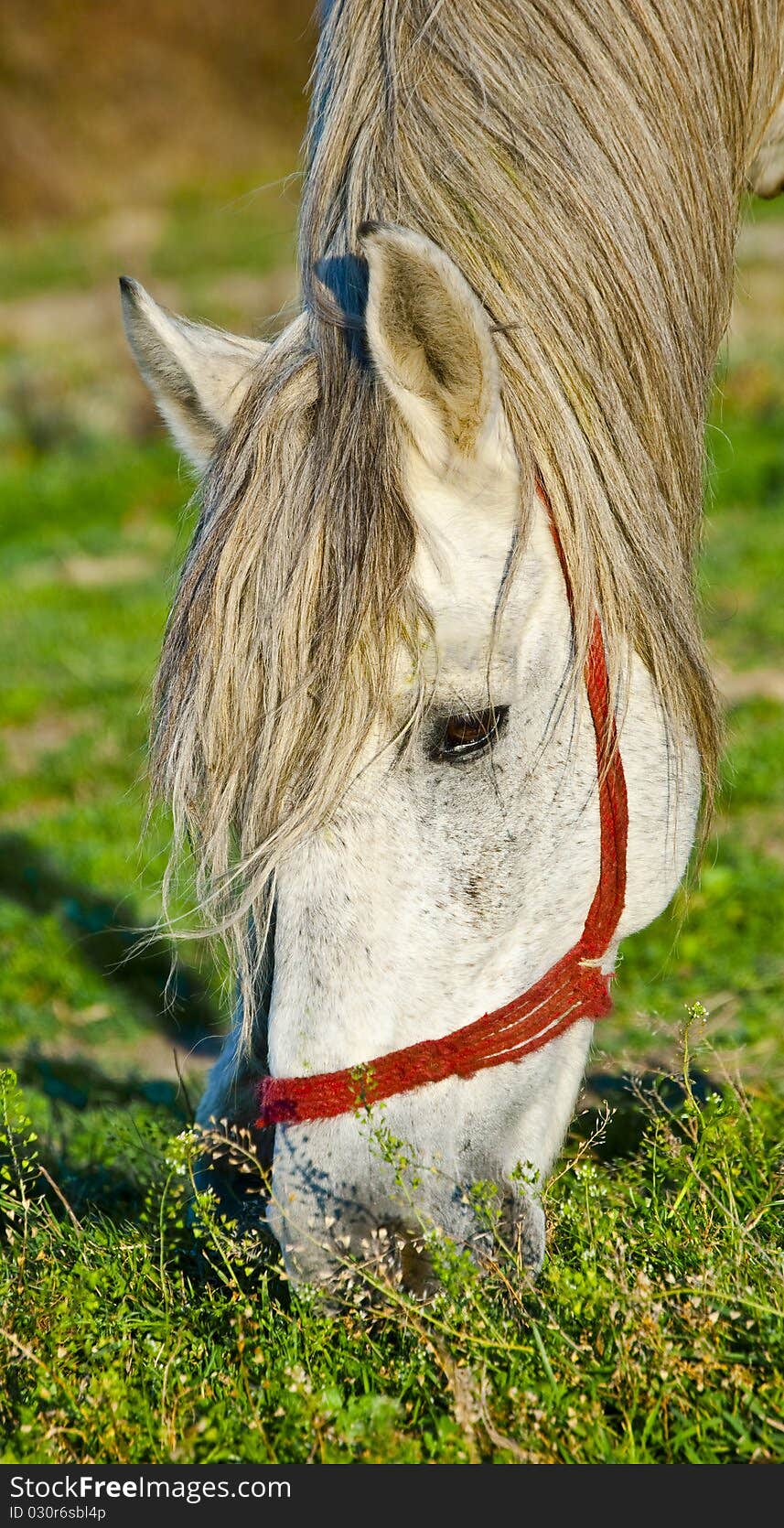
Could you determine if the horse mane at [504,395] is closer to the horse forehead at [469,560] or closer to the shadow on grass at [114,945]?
the horse forehead at [469,560]

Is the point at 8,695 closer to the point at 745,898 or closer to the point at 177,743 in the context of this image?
the point at 745,898

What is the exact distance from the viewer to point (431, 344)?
1.65 metres

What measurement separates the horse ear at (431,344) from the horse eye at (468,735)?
1.13ft

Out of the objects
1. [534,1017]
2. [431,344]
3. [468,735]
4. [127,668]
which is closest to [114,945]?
[534,1017]

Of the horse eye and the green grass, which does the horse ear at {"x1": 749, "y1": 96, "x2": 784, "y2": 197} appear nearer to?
the horse eye

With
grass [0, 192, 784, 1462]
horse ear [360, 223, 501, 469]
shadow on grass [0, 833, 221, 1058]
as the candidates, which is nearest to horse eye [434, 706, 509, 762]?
horse ear [360, 223, 501, 469]

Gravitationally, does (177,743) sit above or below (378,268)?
below

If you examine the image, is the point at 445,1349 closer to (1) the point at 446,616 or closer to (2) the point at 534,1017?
(2) the point at 534,1017

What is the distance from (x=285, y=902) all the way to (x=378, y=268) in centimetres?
84

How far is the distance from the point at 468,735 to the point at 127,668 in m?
5.34

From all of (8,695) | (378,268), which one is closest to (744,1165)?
(378,268)

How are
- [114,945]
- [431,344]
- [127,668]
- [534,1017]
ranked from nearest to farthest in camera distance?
[431,344]
[534,1017]
[114,945]
[127,668]

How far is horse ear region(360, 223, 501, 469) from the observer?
1543 mm

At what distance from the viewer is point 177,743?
6.22 feet
